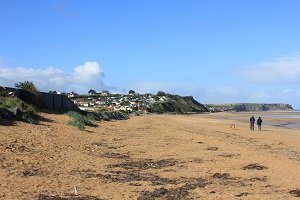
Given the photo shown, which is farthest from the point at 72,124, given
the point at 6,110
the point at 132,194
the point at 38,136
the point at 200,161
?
the point at 132,194

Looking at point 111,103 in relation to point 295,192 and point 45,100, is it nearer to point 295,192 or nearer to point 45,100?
point 45,100

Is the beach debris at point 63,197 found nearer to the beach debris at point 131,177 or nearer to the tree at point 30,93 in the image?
the beach debris at point 131,177

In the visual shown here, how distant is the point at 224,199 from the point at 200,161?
5.53m

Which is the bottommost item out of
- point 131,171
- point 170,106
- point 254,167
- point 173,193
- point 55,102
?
point 173,193

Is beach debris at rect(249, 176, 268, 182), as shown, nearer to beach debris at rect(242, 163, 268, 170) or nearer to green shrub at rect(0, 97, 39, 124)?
beach debris at rect(242, 163, 268, 170)

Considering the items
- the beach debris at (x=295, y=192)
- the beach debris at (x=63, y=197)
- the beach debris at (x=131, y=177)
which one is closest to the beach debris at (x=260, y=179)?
the beach debris at (x=295, y=192)

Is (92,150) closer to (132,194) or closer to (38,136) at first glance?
(38,136)

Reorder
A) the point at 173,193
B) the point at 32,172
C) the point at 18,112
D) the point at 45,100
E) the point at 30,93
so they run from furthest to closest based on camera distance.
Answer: the point at 45,100 → the point at 30,93 → the point at 18,112 → the point at 32,172 → the point at 173,193

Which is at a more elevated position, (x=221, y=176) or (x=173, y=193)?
(x=221, y=176)

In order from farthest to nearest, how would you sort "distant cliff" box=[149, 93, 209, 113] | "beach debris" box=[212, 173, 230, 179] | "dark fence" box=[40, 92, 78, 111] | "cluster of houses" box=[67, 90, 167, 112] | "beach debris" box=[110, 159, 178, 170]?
1. "distant cliff" box=[149, 93, 209, 113]
2. "cluster of houses" box=[67, 90, 167, 112]
3. "dark fence" box=[40, 92, 78, 111]
4. "beach debris" box=[110, 159, 178, 170]
5. "beach debris" box=[212, 173, 230, 179]

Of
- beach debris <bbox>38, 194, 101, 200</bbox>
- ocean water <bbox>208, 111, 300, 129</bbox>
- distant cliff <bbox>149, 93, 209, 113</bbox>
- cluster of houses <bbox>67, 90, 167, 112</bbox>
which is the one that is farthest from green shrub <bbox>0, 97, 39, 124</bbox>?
distant cliff <bbox>149, 93, 209, 113</bbox>

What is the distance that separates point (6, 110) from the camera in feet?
73.0

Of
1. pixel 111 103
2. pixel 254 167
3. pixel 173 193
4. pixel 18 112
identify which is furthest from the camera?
pixel 111 103

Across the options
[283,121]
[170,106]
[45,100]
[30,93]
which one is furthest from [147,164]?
[170,106]
